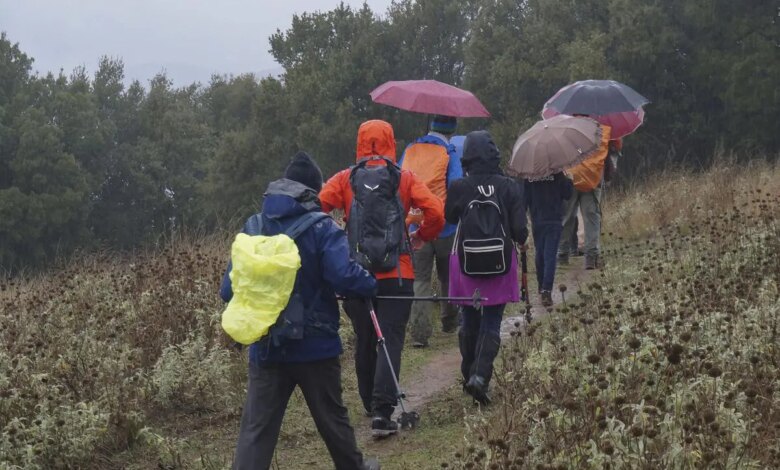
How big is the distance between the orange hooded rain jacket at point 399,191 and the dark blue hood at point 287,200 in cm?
115

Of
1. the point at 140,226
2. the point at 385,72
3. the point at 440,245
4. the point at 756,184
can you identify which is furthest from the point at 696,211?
the point at 140,226

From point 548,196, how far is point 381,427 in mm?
3549

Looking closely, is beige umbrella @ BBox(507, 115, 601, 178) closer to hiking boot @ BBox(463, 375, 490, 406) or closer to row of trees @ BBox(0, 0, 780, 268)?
→ hiking boot @ BBox(463, 375, 490, 406)

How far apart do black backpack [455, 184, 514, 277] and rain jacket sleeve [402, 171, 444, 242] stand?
8.3 inches

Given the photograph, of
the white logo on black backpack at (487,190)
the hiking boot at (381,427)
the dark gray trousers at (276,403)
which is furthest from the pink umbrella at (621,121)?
the dark gray trousers at (276,403)

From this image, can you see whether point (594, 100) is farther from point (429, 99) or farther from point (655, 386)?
point (655, 386)

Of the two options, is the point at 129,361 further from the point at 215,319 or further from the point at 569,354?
the point at 569,354

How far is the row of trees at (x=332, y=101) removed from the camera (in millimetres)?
30547

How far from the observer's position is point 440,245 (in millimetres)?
8008

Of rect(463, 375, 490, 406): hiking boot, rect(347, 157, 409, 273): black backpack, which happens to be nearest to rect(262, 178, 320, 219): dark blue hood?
rect(347, 157, 409, 273): black backpack

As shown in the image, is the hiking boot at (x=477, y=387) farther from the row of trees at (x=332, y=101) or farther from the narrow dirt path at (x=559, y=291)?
the row of trees at (x=332, y=101)

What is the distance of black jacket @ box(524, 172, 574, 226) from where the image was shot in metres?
8.95

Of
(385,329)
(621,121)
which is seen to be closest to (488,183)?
(385,329)

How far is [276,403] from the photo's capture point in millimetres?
4871
